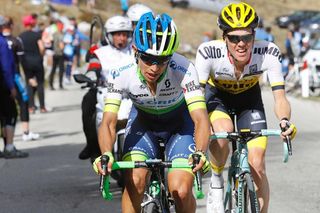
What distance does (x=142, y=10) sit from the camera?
11.4 m

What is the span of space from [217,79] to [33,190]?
12.5ft

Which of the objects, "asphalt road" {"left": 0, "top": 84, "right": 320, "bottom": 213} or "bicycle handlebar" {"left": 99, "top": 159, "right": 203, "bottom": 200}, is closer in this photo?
"bicycle handlebar" {"left": 99, "top": 159, "right": 203, "bottom": 200}

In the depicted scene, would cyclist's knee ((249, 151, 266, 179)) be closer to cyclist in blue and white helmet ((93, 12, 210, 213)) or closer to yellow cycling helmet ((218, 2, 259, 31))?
cyclist in blue and white helmet ((93, 12, 210, 213))

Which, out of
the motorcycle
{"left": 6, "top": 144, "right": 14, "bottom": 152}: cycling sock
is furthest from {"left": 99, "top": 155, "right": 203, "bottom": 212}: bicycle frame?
{"left": 6, "top": 144, "right": 14, "bottom": 152}: cycling sock

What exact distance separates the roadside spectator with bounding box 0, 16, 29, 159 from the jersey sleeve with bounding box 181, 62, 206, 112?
7.62 meters

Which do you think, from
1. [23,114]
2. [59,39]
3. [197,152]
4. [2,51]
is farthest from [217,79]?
[59,39]

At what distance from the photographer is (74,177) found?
466 inches

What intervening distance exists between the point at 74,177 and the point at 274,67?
4869 mm

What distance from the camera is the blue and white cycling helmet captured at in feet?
20.5

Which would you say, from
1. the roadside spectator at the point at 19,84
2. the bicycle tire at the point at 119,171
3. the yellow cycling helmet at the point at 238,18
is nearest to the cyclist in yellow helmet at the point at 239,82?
the yellow cycling helmet at the point at 238,18

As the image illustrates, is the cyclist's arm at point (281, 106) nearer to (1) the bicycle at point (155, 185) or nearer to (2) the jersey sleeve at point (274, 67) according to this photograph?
(2) the jersey sleeve at point (274, 67)

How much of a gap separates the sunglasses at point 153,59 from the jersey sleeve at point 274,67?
1429 millimetres

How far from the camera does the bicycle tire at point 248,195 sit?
6754 mm

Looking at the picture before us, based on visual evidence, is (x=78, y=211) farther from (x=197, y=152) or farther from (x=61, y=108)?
(x=61, y=108)
